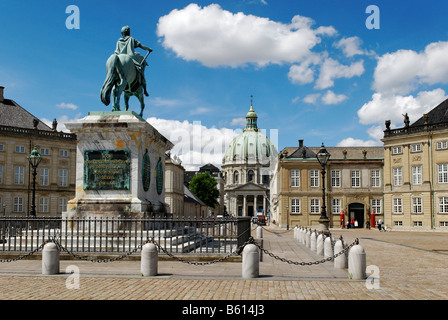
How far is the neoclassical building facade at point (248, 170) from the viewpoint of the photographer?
543 ft

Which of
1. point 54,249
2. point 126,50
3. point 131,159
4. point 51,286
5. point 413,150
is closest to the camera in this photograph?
point 51,286

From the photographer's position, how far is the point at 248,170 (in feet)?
581

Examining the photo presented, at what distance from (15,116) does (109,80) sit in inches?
1746

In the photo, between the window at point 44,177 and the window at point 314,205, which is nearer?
the window at point 44,177

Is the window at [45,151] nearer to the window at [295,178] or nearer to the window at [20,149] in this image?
the window at [20,149]

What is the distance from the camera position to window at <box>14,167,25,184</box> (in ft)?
176

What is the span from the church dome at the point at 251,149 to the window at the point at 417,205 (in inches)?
4805

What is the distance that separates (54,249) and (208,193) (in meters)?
103

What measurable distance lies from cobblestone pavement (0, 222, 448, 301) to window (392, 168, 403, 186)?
4325 centimetres

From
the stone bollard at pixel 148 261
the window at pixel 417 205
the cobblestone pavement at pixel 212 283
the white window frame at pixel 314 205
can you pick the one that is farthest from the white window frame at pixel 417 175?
the stone bollard at pixel 148 261

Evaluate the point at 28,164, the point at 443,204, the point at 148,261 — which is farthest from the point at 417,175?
the point at 148,261

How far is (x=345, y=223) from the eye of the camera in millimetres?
59938

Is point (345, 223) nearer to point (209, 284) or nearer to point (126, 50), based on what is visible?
point (126, 50)

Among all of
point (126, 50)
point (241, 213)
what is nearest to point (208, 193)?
point (241, 213)
